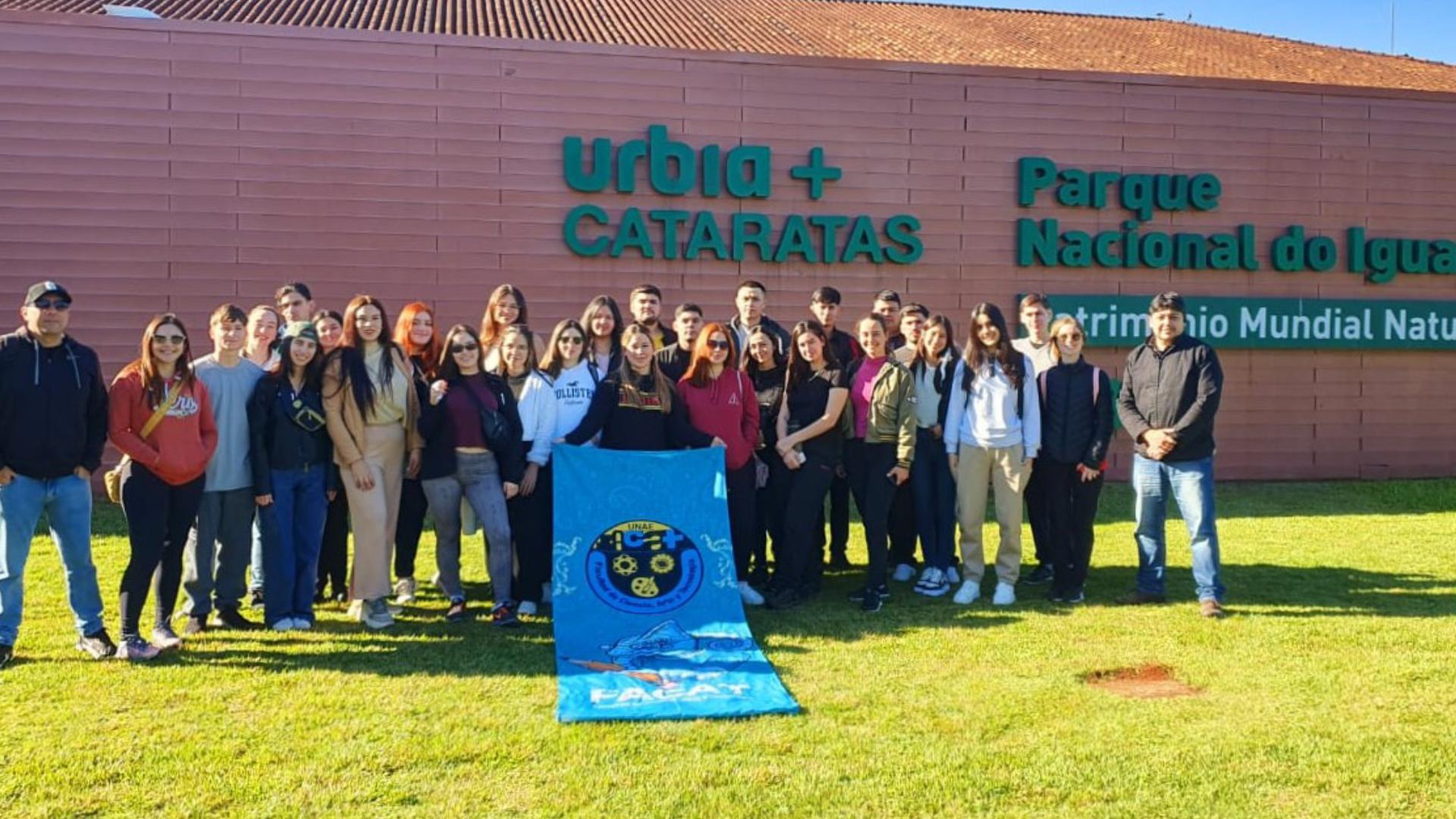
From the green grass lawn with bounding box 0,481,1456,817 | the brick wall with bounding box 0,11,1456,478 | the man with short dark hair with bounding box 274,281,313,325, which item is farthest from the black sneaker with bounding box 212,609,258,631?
the brick wall with bounding box 0,11,1456,478

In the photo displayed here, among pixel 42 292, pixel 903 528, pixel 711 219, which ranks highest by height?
pixel 711 219

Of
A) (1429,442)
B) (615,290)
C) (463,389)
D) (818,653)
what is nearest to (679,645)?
(818,653)

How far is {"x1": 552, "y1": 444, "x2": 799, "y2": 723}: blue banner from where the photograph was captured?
16.0 feet

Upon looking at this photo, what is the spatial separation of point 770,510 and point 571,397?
4.76ft

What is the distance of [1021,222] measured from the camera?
455 inches

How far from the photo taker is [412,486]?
244 inches

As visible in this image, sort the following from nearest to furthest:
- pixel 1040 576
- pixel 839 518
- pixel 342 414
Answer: pixel 342 414 → pixel 1040 576 → pixel 839 518

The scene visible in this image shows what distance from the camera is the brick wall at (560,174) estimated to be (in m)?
10.0

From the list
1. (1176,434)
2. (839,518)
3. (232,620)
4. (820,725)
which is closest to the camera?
(820,725)

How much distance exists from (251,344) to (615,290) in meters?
5.37

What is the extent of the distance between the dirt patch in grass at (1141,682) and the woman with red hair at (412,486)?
→ 3.59m

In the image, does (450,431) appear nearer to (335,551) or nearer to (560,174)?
(335,551)

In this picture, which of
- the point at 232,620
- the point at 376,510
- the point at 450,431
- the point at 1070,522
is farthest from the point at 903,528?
the point at 232,620

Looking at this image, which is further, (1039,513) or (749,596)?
(1039,513)
